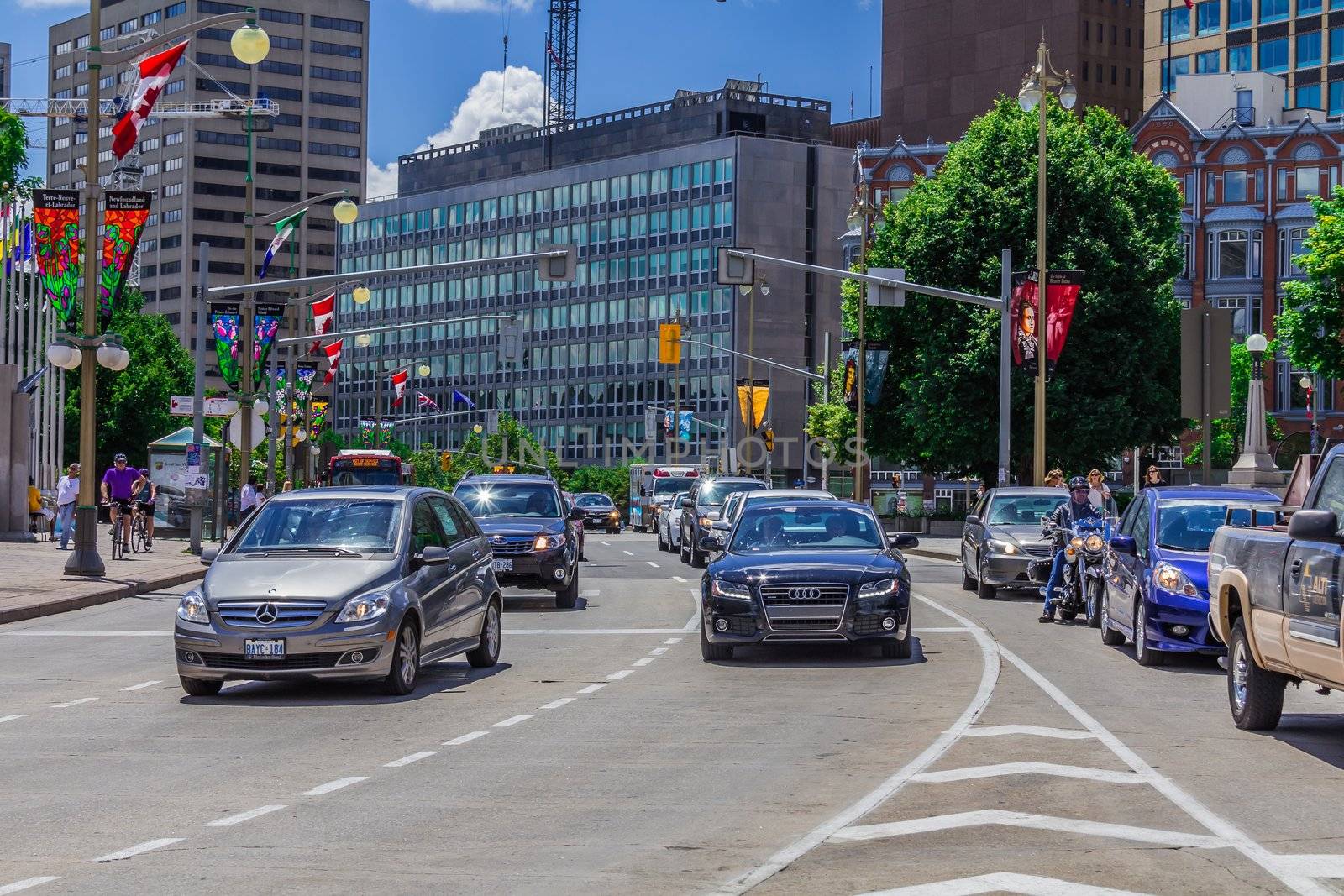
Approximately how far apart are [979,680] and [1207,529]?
12.6 feet

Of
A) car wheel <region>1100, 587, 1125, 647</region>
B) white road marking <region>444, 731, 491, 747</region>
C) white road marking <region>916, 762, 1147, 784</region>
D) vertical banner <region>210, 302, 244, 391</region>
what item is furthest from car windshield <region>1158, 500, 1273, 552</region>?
vertical banner <region>210, 302, 244, 391</region>

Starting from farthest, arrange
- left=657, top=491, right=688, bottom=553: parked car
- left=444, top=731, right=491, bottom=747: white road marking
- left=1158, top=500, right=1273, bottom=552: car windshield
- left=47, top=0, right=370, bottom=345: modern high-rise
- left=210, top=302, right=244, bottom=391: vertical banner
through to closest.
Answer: left=47, top=0, right=370, bottom=345: modern high-rise < left=657, top=491, right=688, bottom=553: parked car < left=210, top=302, right=244, bottom=391: vertical banner < left=1158, top=500, right=1273, bottom=552: car windshield < left=444, top=731, right=491, bottom=747: white road marking

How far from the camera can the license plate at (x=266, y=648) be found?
14000mm

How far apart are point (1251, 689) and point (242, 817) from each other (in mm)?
6787

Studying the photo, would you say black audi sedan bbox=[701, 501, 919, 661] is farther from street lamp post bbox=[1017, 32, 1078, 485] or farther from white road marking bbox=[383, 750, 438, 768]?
street lamp post bbox=[1017, 32, 1078, 485]

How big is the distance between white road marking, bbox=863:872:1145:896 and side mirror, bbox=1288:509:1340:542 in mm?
3764

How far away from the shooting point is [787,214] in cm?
12356

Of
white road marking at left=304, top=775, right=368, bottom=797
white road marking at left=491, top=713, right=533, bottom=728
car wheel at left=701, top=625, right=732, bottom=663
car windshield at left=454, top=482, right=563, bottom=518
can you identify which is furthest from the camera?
car windshield at left=454, top=482, right=563, bottom=518

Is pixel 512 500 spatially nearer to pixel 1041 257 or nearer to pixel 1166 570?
pixel 1166 570

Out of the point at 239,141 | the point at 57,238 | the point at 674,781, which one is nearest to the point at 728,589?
the point at 674,781

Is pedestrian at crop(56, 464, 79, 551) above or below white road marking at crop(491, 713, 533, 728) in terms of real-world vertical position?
above

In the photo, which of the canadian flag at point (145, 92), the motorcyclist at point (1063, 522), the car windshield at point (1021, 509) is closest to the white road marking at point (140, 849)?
the motorcyclist at point (1063, 522)

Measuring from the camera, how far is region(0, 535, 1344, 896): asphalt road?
7.62m

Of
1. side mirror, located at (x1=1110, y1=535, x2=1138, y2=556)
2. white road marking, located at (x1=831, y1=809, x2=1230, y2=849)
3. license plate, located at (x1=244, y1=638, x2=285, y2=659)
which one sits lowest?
white road marking, located at (x1=831, y1=809, x2=1230, y2=849)
